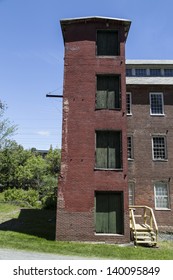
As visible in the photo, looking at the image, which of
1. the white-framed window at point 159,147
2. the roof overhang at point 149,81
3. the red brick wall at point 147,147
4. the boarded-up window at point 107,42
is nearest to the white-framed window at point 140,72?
the roof overhang at point 149,81

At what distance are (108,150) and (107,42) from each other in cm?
785

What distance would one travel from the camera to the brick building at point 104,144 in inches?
647

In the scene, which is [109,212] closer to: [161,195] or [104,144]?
[104,144]

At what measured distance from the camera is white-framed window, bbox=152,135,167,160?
2277 cm

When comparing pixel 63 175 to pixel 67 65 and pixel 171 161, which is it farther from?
pixel 171 161

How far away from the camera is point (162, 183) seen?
22219 mm

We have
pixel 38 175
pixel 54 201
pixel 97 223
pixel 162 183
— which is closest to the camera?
pixel 97 223

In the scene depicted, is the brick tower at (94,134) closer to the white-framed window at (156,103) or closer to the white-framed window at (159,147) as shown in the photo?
the white-framed window at (156,103)

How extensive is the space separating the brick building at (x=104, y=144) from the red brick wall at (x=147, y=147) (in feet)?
0.25

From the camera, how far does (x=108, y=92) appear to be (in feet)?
60.9

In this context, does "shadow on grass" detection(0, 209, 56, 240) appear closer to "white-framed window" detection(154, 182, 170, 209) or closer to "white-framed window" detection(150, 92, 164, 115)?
"white-framed window" detection(154, 182, 170, 209)

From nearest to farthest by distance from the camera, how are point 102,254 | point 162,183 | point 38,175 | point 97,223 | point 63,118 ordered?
point 102,254
point 97,223
point 63,118
point 162,183
point 38,175

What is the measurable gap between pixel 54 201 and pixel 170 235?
15.6 metres

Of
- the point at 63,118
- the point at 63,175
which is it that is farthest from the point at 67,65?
the point at 63,175
